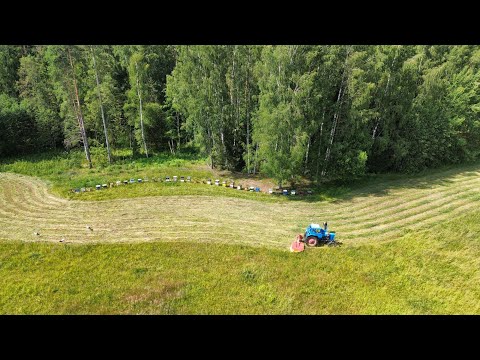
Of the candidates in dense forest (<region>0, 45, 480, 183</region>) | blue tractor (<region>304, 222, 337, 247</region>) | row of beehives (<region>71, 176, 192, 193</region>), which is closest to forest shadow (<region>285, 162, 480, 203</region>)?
dense forest (<region>0, 45, 480, 183</region>)

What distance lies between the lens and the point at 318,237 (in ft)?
72.2

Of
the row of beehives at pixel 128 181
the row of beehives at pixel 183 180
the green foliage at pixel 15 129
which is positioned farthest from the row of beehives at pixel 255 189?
the green foliage at pixel 15 129

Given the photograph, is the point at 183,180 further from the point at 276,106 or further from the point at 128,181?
the point at 276,106

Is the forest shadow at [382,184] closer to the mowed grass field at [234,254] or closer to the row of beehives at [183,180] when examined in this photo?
the mowed grass field at [234,254]

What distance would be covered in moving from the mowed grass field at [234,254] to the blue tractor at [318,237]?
631 mm

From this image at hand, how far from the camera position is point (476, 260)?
20.5 metres

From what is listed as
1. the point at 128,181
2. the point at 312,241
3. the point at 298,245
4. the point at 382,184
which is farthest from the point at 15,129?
the point at 382,184

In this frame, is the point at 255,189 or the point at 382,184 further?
the point at 382,184

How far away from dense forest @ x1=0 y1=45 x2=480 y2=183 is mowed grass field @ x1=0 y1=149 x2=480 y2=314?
578 centimetres

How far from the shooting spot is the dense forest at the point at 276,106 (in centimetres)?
2931

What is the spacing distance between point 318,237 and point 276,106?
13.8 metres

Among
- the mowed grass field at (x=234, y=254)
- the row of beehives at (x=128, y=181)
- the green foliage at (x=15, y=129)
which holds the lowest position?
the mowed grass field at (x=234, y=254)

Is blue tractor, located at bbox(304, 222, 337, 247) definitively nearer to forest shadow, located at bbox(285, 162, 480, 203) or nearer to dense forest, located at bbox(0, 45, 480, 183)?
forest shadow, located at bbox(285, 162, 480, 203)

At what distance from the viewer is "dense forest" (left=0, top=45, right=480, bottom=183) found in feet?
96.2
